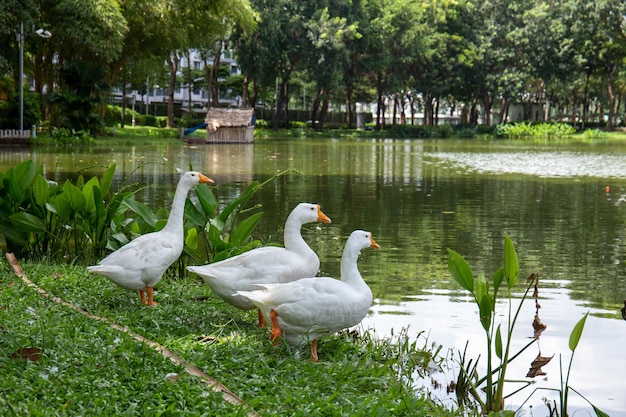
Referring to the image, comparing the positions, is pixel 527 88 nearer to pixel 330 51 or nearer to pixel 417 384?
pixel 330 51

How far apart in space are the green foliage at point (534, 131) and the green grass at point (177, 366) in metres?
55.2

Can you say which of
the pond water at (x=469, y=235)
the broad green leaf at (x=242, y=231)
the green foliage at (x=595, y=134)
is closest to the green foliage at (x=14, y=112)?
the pond water at (x=469, y=235)

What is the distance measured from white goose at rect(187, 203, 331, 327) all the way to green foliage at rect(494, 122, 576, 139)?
5482cm

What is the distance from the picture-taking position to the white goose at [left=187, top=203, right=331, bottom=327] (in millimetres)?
5152

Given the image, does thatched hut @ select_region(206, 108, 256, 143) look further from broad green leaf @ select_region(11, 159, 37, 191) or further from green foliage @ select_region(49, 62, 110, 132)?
broad green leaf @ select_region(11, 159, 37, 191)

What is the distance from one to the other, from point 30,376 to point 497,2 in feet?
211

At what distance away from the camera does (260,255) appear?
534 cm

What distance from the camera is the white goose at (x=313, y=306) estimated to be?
179 inches

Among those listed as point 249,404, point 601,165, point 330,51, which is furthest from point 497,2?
point 249,404

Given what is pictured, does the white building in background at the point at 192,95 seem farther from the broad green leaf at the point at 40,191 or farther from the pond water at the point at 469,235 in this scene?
the broad green leaf at the point at 40,191

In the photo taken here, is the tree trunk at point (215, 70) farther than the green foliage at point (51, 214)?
Yes

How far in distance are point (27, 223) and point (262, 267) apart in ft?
8.81

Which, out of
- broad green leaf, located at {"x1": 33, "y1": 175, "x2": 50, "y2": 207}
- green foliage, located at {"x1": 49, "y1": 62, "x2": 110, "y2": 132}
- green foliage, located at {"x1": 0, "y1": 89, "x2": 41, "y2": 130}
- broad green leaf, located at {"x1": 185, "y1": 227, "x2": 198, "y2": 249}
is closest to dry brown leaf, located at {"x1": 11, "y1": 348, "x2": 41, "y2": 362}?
broad green leaf, located at {"x1": 185, "y1": 227, "x2": 198, "y2": 249}

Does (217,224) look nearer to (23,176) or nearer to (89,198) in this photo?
(89,198)
